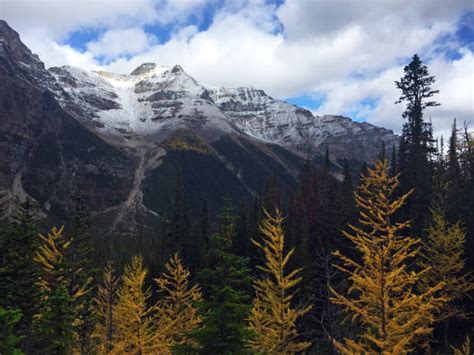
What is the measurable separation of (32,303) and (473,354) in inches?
1063

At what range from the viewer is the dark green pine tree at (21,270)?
21.4 meters

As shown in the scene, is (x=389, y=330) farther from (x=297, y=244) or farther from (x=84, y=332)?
(x=297, y=244)

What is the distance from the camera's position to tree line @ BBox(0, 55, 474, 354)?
16.3m

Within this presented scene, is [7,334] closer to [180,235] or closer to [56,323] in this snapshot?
[56,323]

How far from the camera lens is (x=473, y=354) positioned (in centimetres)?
2852

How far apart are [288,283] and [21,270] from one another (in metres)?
13.3

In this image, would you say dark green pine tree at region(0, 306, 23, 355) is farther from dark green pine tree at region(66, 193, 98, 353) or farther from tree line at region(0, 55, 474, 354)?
dark green pine tree at region(66, 193, 98, 353)

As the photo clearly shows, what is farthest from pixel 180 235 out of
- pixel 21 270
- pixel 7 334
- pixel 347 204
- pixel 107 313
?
pixel 7 334

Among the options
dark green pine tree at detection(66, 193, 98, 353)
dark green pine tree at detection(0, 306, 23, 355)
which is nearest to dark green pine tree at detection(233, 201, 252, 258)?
dark green pine tree at detection(66, 193, 98, 353)

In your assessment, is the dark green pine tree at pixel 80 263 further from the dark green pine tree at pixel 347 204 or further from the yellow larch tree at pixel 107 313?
the dark green pine tree at pixel 347 204

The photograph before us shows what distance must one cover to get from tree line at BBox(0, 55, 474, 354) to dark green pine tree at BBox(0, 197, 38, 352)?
0.06 m

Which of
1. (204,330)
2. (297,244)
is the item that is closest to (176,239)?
(297,244)

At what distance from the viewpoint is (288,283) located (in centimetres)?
2227

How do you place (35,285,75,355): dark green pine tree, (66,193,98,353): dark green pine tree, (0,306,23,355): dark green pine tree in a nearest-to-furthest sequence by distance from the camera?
(0,306,23,355): dark green pine tree → (35,285,75,355): dark green pine tree → (66,193,98,353): dark green pine tree
